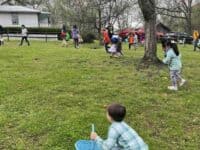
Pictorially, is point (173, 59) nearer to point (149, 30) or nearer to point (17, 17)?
point (149, 30)

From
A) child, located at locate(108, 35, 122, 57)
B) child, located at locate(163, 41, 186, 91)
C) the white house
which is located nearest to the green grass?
child, located at locate(163, 41, 186, 91)

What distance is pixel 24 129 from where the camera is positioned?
9.04m

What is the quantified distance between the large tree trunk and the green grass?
0.68 metres

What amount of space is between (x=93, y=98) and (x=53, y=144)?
346 cm

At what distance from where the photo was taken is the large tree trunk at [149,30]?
17.4 meters

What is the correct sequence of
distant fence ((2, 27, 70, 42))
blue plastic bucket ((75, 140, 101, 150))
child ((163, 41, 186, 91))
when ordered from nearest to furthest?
blue plastic bucket ((75, 140, 101, 150))
child ((163, 41, 186, 91))
distant fence ((2, 27, 70, 42))

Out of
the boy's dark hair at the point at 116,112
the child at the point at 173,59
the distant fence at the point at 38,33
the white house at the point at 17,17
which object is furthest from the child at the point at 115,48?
the white house at the point at 17,17

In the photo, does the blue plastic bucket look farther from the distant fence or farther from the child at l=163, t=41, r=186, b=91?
the distant fence

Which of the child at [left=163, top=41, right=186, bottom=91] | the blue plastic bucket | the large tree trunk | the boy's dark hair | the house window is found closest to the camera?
the boy's dark hair

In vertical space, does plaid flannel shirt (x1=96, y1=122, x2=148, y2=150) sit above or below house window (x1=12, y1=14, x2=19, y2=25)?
below

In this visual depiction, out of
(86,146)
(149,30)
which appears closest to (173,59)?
(149,30)

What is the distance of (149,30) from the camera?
17.6 metres

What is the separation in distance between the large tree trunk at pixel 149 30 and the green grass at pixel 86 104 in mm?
676

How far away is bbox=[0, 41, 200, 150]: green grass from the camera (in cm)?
873
